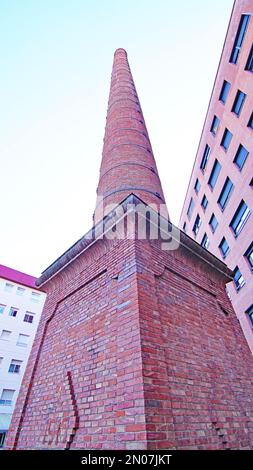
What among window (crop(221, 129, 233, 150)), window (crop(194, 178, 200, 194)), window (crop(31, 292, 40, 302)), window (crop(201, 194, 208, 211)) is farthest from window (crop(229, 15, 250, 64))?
window (crop(31, 292, 40, 302))

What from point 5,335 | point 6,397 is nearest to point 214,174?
point 5,335

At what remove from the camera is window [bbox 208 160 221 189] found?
15531 millimetres

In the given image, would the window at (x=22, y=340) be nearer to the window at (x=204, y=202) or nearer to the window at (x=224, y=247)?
the window at (x=224, y=247)

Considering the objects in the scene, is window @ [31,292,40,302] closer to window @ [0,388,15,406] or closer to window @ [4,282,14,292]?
window @ [4,282,14,292]

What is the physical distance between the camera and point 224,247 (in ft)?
49.0

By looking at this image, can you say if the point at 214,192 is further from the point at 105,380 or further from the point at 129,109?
the point at 105,380

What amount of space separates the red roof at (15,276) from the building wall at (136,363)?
884 inches

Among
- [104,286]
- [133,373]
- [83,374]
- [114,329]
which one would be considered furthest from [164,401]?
[104,286]

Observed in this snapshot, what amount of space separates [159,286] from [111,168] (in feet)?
14.1

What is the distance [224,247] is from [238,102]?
24.8 feet

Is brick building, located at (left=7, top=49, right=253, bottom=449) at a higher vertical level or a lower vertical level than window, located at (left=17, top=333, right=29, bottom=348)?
lower

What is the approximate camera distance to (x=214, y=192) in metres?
15.9

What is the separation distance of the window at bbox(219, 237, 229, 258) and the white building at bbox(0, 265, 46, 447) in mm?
14342

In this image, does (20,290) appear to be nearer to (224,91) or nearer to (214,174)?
(214,174)
